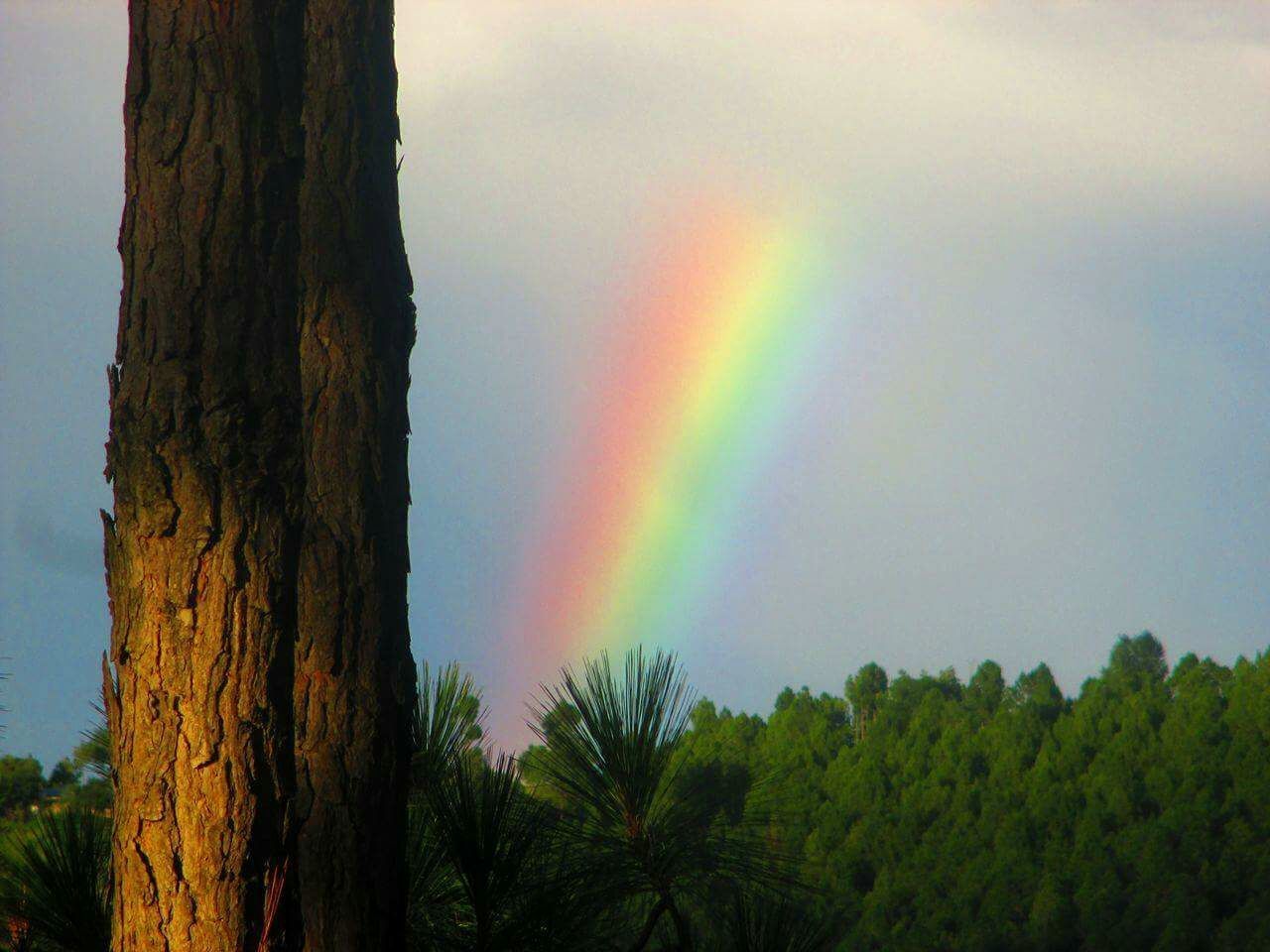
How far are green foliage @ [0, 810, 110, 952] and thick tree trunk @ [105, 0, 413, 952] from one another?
4.79 ft

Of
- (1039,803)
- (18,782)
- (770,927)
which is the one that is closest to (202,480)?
(770,927)

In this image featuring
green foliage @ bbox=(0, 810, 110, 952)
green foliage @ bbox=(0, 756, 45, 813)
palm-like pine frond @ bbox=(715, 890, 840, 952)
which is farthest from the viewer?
green foliage @ bbox=(0, 756, 45, 813)

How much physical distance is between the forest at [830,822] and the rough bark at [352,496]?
17cm

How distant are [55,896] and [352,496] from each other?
191cm

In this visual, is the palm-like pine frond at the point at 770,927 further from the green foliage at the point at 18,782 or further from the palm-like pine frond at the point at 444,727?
the green foliage at the point at 18,782

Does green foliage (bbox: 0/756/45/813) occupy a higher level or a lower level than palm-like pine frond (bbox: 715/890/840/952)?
higher

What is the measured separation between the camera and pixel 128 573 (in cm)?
210

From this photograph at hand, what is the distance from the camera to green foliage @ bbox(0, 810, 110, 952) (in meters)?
3.25

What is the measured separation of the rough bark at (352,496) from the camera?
2096mm

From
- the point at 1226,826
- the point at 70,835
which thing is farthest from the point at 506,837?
the point at 1226,826

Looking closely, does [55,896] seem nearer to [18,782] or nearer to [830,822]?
[18,782]

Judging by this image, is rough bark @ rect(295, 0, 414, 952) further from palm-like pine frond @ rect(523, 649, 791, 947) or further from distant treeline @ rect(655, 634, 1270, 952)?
distant treeline @ rect(655, 634, 1270, 952)

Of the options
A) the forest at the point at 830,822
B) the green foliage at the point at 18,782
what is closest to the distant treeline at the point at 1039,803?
the forest at the point at 830,822

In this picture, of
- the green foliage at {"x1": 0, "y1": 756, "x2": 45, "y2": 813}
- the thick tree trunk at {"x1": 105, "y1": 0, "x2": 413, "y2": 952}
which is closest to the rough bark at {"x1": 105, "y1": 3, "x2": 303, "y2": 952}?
the thick tree trunk at {"x1": 105, "y1": 0, "x2": 413, "y2": 952}
